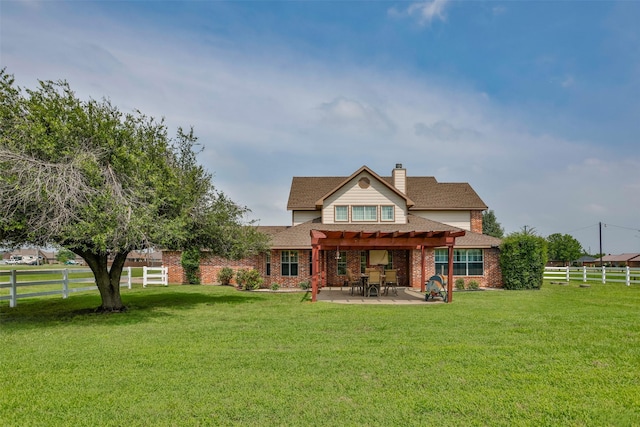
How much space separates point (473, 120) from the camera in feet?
61.7

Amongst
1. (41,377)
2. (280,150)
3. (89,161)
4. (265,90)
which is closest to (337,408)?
(41,377)

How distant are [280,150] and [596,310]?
50.6ft

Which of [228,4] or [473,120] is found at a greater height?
[228,4]

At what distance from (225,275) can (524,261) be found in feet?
55.7

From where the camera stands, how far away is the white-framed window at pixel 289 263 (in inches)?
882

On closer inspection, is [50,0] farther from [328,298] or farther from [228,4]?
[328,298]

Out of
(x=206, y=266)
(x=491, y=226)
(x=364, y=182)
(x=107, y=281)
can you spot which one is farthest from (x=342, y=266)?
(x=491, y=226)

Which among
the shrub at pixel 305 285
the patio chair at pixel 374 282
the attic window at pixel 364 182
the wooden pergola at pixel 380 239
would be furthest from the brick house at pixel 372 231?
the wooden pergola at pixel 380 239

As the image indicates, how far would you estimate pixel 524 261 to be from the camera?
2148cm

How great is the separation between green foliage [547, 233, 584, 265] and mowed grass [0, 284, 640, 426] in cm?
7391

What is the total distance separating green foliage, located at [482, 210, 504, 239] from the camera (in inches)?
2537

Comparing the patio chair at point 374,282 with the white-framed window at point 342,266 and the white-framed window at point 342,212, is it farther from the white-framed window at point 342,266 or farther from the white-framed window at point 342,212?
the white-framed window at point 342,212

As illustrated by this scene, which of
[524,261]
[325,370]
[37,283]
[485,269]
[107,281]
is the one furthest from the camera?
[485,269]

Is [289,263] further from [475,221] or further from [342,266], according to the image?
[475,221]
